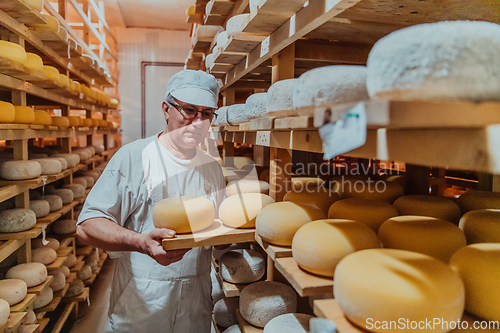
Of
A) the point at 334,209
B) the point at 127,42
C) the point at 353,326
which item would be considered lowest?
the point at 353,326

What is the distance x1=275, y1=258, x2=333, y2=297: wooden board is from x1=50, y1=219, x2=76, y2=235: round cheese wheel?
323 cm

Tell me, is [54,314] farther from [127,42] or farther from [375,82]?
[127,42]

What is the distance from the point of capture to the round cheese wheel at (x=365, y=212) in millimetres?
1027

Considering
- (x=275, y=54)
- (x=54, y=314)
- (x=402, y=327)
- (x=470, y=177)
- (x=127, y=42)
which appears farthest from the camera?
(x=127, y=42)

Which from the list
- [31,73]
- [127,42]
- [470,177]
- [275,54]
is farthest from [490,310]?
[127,42]

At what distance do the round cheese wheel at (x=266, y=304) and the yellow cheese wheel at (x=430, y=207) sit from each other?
2.34ft

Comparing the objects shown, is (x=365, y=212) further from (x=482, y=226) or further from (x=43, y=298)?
(x=43, y=298)

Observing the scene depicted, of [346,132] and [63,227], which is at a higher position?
[346,132]

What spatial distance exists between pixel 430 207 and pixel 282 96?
2.00 feet

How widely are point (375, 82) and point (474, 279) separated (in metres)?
0.52

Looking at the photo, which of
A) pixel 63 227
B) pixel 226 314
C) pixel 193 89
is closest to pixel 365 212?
pixel 193 89

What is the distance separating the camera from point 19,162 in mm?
2404

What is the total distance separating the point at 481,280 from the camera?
28.0 inches

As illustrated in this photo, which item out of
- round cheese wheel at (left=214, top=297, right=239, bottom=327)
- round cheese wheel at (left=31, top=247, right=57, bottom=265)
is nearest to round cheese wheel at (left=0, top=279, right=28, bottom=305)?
round cheese wheel at (left=31, top=247, right=57, bottom=265)
